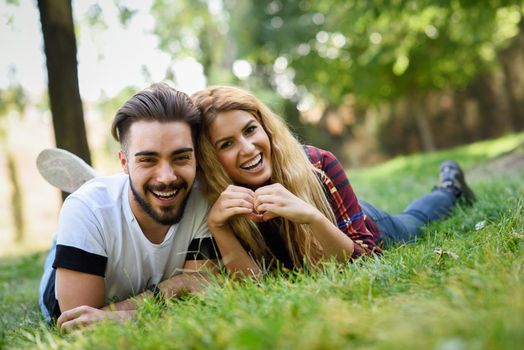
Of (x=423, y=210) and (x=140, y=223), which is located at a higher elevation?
(x=140, y=223)

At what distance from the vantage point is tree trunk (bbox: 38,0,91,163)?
5.24 meters

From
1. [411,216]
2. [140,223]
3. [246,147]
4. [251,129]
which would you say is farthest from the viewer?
[411,216]

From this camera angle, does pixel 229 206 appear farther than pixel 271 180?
No

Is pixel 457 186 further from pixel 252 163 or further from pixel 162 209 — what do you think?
pixel 162 209

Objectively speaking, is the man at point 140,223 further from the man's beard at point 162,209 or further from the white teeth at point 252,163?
the white teeth at point 252,163

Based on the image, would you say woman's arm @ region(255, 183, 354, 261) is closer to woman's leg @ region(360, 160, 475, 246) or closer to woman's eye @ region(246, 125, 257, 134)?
woman's eye @ region(246, 125, 257, 134)

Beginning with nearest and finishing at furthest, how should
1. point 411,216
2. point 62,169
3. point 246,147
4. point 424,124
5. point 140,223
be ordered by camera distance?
point 140,223, point 246,147, point 62,169, point 411,216, point 424,124

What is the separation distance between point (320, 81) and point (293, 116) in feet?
8.52

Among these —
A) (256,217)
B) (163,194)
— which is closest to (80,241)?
(163,194)

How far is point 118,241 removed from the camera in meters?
2.90

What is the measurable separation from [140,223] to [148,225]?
1.9 inches

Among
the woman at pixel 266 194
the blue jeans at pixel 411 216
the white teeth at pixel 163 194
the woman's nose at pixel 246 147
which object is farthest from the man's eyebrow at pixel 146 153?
the blue jeans at pixel 411 216

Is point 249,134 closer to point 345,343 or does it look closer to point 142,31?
point 345,343

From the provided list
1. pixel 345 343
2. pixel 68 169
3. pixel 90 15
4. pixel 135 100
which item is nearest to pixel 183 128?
pixel 135 100
